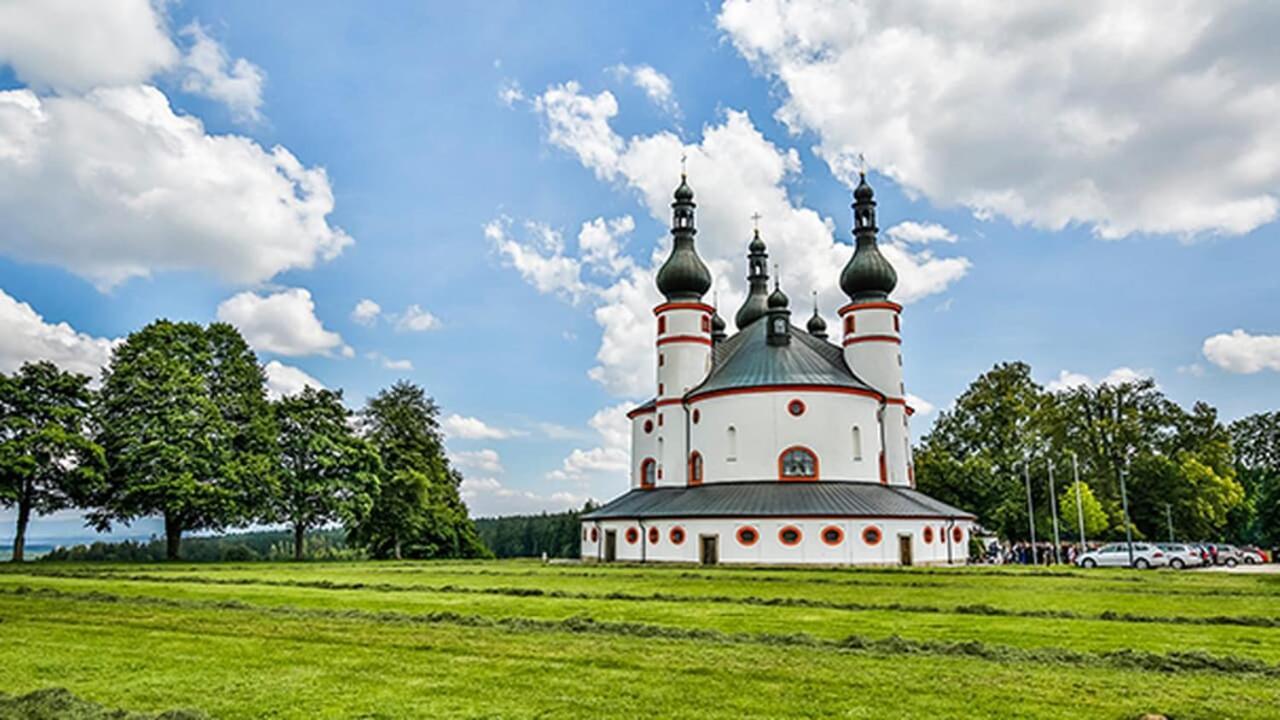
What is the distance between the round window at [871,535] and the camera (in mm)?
40312

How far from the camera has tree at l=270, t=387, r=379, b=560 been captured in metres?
46.3

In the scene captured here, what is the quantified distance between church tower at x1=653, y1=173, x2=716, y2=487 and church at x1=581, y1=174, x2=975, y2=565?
0.07m

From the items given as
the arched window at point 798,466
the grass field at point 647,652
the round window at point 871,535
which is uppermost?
the arched window at point 798,466

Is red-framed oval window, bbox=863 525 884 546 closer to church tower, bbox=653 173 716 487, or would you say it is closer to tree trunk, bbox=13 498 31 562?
church tower, bbox=653 173 716 487

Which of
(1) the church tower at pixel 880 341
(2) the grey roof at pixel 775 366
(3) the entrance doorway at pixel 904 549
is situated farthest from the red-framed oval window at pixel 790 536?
(1) the church tower at pixel 880 341

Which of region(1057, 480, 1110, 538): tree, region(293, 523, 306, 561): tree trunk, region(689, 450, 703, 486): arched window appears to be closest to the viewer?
region(293, 523, 306, 561): tree trunk

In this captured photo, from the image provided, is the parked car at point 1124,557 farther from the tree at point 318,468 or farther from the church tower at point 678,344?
the tree at point 318,468

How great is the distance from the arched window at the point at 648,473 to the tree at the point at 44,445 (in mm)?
28963

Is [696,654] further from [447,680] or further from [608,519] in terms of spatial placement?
[608,519]

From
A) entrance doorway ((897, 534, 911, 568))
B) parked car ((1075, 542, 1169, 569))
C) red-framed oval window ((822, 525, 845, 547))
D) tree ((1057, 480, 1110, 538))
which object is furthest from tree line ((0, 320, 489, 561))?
tree ((1057, 480, 1110, 538))

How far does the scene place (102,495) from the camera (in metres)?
42.4

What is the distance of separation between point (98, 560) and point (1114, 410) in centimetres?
6466

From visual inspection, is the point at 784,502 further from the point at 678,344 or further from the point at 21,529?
the point at 21,529

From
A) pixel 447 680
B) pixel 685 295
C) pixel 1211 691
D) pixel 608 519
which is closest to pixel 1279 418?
pixel 685 295
